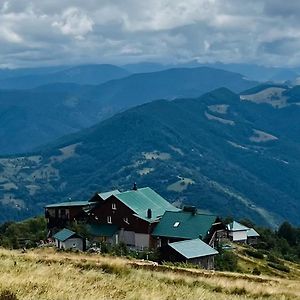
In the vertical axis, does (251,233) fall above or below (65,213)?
below

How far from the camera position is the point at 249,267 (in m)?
65.3

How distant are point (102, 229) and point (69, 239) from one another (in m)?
8.93

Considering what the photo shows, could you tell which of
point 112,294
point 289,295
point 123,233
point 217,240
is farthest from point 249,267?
point 112,294

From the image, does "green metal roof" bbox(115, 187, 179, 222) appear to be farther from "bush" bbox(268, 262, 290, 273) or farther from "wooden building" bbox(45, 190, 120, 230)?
"bush" bbox(268, 262, 290, 273)

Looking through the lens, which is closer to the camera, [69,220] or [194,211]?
[194,211]

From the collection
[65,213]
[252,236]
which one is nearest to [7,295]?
[65,213]

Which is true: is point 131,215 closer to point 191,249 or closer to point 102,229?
point 102,229

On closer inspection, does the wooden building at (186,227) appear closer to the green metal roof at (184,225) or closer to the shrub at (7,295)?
the green metal roof at (184,225)

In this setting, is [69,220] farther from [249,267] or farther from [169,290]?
[169,290]

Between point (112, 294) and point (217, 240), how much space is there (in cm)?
6187

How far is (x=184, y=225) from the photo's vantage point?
7100 cm

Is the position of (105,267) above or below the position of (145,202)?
above

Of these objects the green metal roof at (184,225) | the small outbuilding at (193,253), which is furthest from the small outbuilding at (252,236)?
the small outbuilding at (193,253)

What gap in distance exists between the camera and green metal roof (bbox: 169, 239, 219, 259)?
5390 centimetres
